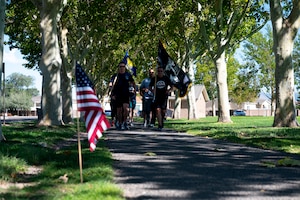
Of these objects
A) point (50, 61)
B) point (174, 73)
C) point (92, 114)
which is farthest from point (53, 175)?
point (174, 73)

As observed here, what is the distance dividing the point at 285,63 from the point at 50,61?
8.19 meters

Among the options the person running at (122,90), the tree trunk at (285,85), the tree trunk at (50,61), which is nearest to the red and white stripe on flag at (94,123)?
the person running at (122,90)

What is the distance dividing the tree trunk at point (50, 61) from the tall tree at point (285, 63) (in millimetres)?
7749

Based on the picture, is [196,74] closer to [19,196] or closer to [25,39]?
[25,39]

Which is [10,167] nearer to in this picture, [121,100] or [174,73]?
[121,100]

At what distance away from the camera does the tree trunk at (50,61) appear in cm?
1595

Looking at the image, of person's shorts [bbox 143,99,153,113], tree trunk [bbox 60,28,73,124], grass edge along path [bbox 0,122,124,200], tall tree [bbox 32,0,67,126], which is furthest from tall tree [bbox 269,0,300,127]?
tree trunk [bbox 60,28,73,124]

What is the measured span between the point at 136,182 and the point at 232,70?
6976cm

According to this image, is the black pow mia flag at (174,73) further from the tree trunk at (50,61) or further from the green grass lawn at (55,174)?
the green grass lawn at (55,174)

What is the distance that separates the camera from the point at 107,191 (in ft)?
15.8

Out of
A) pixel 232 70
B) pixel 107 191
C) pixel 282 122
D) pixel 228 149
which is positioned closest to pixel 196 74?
pixel 232 70

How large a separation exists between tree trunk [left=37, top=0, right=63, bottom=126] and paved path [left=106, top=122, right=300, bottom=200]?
7.58 meters

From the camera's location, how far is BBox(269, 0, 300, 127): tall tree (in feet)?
51.0

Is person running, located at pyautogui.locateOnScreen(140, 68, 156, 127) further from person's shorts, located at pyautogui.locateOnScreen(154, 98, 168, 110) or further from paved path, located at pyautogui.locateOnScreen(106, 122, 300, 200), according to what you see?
paved path, located at pyautogui.locateOnScreen(106, 122, 300, 200)
